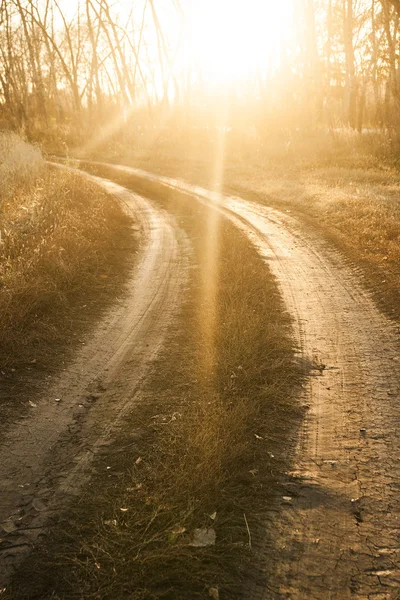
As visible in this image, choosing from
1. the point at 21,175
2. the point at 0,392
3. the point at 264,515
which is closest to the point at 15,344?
the point at 0,392

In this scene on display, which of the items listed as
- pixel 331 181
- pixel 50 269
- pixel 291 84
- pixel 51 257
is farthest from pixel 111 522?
pixel 291 84

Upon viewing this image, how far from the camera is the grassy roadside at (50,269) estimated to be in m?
5.76

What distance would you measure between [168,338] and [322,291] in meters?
2.82

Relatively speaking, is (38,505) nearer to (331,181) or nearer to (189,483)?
(189,483)

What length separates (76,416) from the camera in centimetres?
470

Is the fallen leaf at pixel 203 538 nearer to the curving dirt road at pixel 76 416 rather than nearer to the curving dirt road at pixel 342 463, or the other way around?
the curving dirt road at pixel 342 463

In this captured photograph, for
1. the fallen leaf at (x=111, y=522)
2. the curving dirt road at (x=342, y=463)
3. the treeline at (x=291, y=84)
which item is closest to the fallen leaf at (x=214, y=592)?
the curving dirt road at (x=342, y=463)

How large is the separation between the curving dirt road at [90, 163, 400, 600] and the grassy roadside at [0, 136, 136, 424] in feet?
9.28

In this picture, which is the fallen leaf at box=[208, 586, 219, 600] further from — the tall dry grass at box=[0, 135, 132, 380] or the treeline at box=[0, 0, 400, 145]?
the treeline at box=[0, 0, 400, 145]

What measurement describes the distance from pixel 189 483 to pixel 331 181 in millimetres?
15215

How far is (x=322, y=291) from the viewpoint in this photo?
25.6 ft

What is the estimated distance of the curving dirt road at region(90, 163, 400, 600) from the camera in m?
2.93

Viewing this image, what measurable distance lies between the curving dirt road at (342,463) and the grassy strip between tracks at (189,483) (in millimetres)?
180

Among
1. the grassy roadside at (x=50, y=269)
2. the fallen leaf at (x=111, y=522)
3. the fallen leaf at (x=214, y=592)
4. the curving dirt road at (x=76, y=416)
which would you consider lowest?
the fallen leaf at (x=214, y=592)
